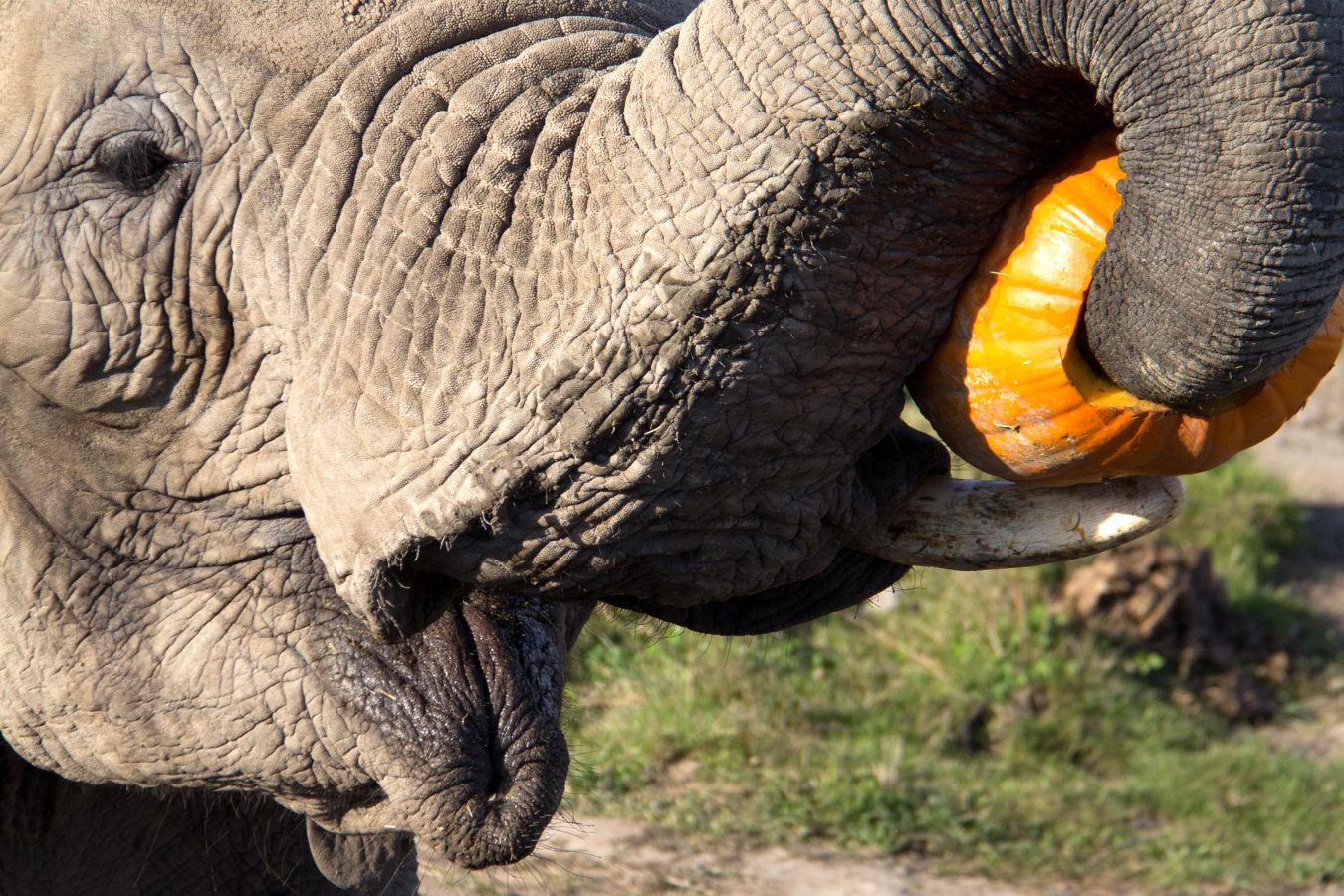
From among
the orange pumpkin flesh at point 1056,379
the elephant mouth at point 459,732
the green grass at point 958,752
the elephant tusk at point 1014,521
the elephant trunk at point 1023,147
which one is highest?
the elephant trunk at point 1023,147

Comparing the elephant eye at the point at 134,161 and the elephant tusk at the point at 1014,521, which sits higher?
the elephant eye at the point at 134,161

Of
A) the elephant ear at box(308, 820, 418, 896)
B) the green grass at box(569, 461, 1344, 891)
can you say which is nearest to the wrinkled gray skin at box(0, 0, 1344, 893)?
the elephant ear at box(308, 820, 418, 896)

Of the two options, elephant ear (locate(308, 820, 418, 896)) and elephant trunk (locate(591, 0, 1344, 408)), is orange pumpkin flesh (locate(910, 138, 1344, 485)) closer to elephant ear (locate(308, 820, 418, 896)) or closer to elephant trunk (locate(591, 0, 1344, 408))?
elephant trunk (locate(591, 0, 1344, 408))

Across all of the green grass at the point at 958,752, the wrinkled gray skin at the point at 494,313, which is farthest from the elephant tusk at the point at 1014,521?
the green grass at the point at 958,752

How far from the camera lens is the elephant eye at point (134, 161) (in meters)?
2.30

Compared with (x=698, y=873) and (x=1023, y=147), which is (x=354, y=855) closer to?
(x=1023, y=147)

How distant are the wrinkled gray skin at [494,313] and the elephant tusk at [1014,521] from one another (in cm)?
7

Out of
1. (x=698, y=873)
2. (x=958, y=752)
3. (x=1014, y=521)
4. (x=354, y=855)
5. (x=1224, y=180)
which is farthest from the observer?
(x=958, y=752)

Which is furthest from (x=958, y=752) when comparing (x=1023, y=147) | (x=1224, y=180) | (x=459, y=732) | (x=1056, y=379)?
(x=1224, y=180)

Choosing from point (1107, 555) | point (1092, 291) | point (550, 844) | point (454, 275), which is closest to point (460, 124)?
point (454, 275)

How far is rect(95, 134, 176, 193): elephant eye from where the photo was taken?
90.7 inches

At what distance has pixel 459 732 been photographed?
8.13ft

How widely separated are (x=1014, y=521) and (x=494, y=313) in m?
0.72

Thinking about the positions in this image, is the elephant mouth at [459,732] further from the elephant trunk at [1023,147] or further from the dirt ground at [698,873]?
the dirt ground at [698,873]
